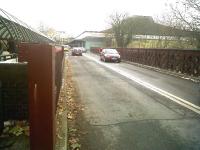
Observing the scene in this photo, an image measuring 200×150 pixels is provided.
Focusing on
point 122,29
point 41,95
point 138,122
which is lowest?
point 138,122

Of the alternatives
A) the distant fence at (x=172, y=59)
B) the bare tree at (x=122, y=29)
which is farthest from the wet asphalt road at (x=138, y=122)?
the bare tree at (x=122, y=29)

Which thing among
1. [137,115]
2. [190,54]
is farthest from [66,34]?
[137,115]

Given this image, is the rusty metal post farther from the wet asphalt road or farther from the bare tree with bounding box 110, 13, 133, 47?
the bare tree with bounding box 110, 13, 133, 47

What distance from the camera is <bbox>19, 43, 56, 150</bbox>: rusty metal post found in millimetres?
4047

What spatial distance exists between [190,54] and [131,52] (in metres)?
15.4

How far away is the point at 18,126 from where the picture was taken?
18.5ft

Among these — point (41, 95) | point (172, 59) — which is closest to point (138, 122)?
point (41, 95)

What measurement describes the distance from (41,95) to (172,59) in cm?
1783

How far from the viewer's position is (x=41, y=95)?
13.5 feet

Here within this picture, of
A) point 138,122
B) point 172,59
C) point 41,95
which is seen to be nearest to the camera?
point 41,95

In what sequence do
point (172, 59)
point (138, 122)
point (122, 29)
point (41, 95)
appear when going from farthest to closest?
1. point (122, 29)
2. point (172, 59)
3. point (138, 122)
4. point (41, 95)

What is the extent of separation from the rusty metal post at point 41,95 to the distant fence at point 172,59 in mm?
14498

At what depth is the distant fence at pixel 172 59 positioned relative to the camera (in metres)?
17.8

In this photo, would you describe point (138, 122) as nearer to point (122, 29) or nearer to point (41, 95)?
point (41, 95)
